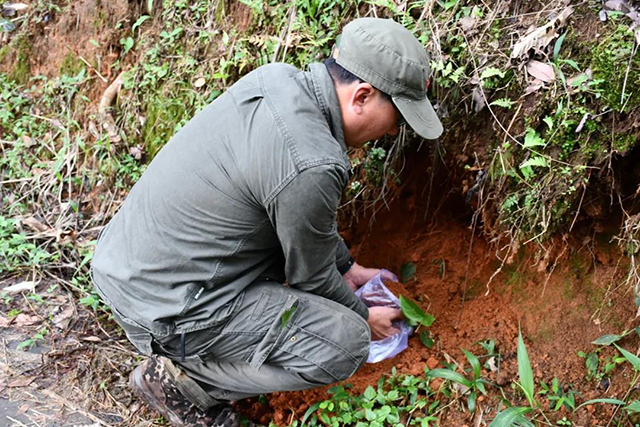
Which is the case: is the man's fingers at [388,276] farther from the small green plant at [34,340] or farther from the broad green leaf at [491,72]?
the small green plant at [34,340]

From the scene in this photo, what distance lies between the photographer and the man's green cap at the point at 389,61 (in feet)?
7.83

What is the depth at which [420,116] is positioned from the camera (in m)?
2.51

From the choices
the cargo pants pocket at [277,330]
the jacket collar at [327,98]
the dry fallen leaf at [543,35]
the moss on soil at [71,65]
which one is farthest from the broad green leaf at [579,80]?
the moss on soil at [71,65]

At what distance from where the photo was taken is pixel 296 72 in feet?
8.54

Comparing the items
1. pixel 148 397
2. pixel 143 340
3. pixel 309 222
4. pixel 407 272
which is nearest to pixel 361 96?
pixel 309 222

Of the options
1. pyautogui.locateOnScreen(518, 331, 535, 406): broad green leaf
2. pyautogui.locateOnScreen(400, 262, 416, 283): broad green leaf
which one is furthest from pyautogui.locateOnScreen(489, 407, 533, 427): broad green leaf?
pyautogui.locateOnScreen(400, 262, 416, 283): broad green leaf

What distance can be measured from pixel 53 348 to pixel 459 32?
2.79 meters

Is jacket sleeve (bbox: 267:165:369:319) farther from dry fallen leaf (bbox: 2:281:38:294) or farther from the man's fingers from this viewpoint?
dry fallen leaf (bbox: 2:281:38:294)

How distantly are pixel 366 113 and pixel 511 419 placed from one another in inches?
55.6

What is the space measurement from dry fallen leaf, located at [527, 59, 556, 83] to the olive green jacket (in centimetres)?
96

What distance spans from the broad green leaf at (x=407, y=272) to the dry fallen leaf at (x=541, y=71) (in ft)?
4.63

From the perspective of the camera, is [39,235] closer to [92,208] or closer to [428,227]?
[92,208]

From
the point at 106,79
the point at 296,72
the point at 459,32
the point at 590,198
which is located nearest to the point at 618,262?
the point at 590,198

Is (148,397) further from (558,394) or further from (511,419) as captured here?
(558,394)
